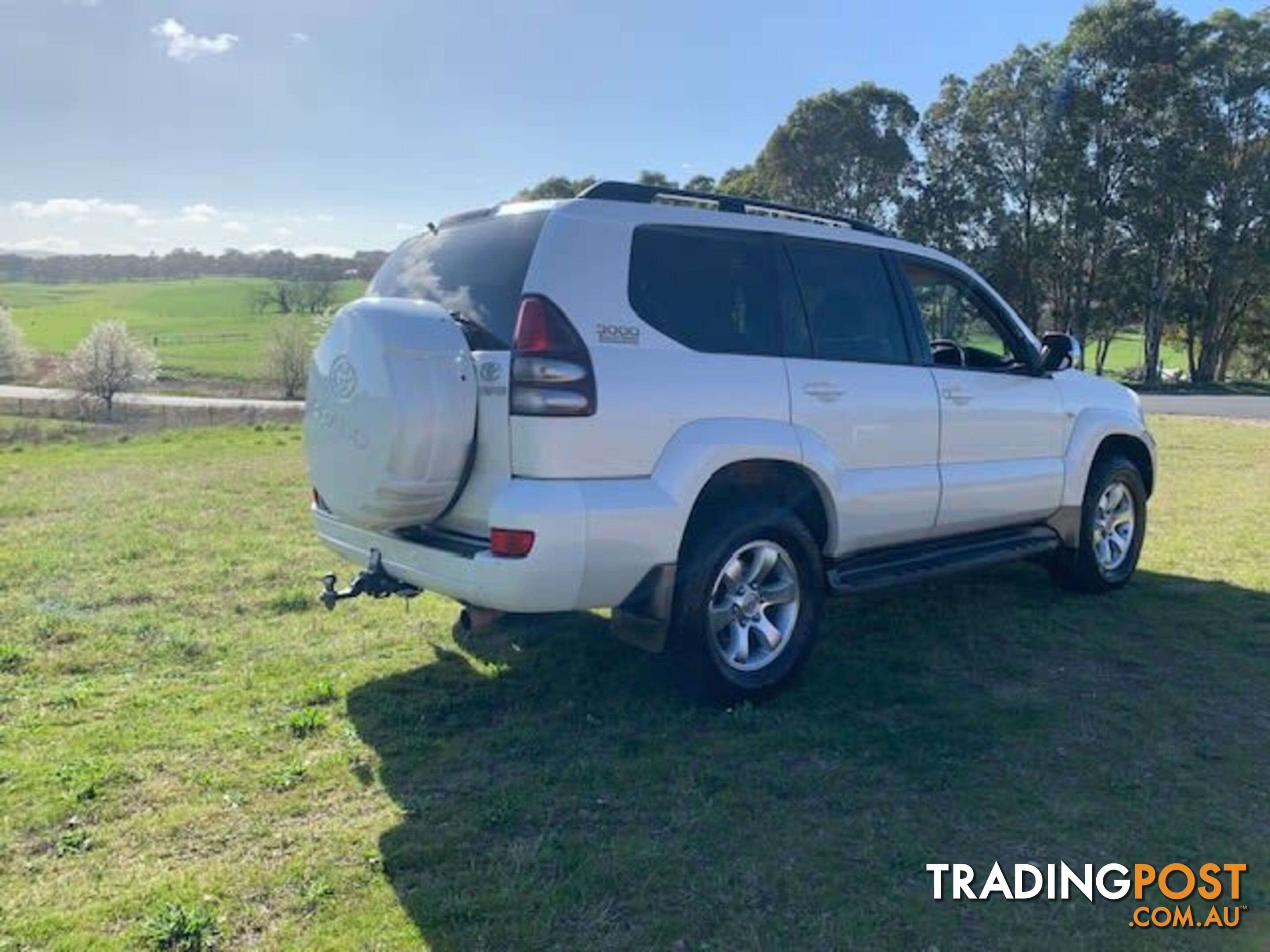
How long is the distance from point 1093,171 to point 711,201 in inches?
1379

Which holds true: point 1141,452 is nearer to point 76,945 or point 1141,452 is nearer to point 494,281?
point 494,281

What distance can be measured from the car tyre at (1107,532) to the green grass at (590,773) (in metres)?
0.16

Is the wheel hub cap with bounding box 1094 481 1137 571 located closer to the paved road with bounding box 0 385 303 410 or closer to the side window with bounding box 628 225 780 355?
→ the side window with bounding box 628 225 780 355

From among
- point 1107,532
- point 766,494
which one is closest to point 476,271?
point 766,494

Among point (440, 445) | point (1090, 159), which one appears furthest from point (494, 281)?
point (1090, 159)

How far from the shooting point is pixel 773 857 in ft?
9.61

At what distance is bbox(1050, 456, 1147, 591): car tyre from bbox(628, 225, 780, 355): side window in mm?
2891

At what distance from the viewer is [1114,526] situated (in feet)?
20.0

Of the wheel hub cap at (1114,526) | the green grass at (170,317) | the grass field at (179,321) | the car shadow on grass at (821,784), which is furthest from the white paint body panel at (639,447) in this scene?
the green grass at (170,317)

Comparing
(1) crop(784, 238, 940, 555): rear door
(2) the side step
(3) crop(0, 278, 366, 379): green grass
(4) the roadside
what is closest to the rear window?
(1) crop(784, 238, 940, 555): rear door

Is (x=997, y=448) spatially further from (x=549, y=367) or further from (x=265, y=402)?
(x=265, y=402)

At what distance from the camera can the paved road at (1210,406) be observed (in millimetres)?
21188

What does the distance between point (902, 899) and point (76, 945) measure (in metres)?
2.27

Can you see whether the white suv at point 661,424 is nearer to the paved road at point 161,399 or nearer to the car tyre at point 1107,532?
the car tyre at point 1107,532
